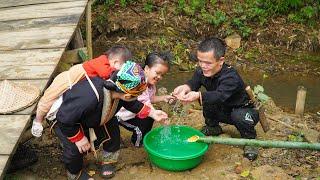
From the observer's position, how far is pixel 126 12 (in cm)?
873

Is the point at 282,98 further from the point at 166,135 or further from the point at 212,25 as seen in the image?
the point at 166,135

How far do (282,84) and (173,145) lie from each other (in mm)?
3506

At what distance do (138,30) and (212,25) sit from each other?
148 centimetres

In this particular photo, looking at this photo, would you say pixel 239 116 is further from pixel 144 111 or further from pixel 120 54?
pixel 120 54

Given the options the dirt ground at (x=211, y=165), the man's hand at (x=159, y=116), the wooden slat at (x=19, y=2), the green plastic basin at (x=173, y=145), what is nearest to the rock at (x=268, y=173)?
the dirt ground at (x=211, y=165)

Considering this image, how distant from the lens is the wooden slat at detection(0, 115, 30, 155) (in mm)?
3234

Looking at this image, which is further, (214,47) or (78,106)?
(214,47)

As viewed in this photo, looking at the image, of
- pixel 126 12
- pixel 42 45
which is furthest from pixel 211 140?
pixel 126 12

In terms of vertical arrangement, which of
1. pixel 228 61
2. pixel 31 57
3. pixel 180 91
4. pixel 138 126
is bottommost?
pixel 228 61

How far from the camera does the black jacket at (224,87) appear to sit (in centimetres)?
387

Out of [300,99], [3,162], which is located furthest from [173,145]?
[300,99]

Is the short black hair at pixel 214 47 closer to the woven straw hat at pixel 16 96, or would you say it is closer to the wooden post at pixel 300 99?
the woven straw hat at pixel 16 96

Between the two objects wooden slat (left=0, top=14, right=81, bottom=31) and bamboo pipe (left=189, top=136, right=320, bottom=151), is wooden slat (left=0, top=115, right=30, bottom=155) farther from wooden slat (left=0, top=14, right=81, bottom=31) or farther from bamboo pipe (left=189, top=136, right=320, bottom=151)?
wooden slat (left=0, top=14, right=81, bottom=31)

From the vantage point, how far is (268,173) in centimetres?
384
